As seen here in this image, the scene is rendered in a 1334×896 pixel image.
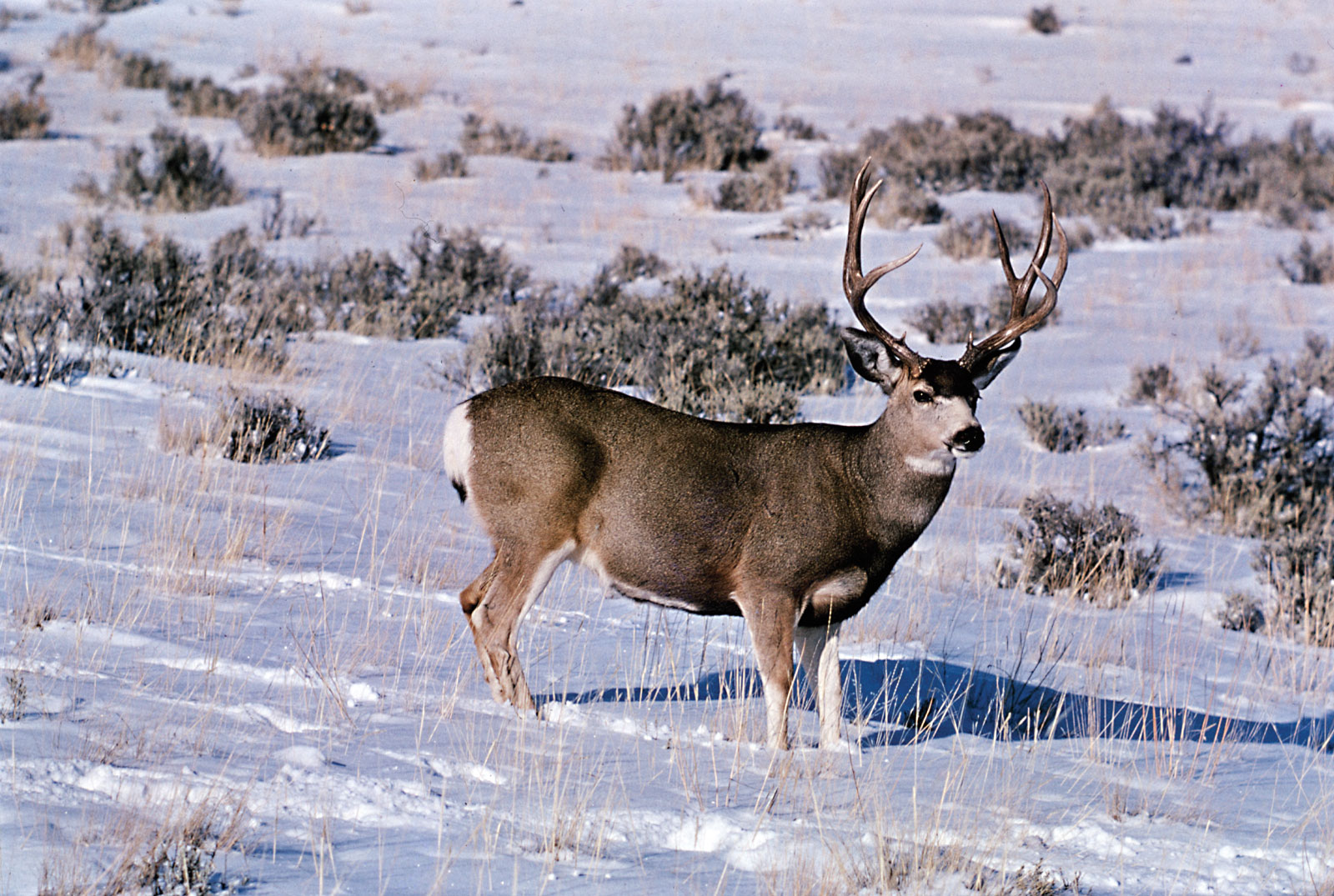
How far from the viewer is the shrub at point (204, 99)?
24.9 metres

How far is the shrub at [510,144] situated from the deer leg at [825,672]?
18.2 meters

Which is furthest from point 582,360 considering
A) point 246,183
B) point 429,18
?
point 429,18

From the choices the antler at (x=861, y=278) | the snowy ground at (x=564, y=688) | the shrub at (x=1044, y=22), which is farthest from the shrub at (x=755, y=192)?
the shrub at (x=1044, y=22)

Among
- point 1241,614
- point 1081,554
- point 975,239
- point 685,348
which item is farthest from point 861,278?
point 975,239

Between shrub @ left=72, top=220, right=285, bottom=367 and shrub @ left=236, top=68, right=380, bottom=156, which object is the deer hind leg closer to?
shrub @ left=72, top=220, right=285, bottom=367

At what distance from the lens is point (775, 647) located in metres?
5.26

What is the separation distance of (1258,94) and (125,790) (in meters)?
34.4

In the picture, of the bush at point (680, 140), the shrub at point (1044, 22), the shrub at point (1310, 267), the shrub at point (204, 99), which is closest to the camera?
the shrub at point (1310, 267)

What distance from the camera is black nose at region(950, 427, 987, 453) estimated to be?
5168 mm

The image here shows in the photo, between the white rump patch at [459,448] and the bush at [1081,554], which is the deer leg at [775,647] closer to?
the white rump patch at [459,448]

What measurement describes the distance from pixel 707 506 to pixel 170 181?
14.8m

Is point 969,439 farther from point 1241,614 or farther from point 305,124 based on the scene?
point 305,124

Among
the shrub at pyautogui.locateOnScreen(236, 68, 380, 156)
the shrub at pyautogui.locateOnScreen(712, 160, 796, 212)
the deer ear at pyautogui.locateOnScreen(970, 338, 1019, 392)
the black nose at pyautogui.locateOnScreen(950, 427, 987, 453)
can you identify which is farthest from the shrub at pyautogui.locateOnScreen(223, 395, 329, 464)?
the shrub at pyautogui.locateOnScreen(236, 68, 380, 156)

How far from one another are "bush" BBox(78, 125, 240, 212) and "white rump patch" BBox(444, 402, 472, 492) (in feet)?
45.1
